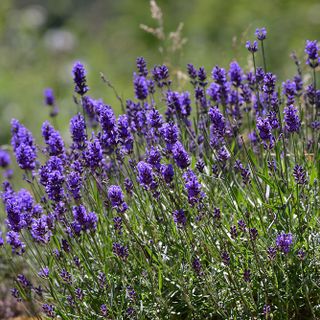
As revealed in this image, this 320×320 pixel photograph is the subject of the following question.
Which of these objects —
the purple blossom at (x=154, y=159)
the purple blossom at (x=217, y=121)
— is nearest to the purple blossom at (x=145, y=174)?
the purple blossom at (x=154, y=159)

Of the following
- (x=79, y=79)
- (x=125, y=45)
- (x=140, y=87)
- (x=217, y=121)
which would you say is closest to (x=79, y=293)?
(x=217, y=121)

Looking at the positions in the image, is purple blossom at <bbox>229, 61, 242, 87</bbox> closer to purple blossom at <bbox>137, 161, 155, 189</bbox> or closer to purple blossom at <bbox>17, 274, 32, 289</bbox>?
purple blossom at <bbox>137, 161, 155, 189</bbox>

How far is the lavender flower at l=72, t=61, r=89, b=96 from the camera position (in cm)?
333

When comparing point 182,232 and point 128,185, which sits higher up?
point 128,185

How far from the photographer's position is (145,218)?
10.1 feet

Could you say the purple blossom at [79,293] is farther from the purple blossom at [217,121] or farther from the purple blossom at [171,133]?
the purple blossom at [217,121]

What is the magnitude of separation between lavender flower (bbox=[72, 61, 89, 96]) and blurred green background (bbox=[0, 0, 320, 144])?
642 cm

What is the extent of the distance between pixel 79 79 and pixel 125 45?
14.1m

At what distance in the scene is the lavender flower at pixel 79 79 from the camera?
3328 millimetres

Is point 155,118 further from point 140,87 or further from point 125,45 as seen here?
point 125,45

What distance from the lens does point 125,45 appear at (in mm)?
17188

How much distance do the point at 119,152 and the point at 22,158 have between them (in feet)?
1.70

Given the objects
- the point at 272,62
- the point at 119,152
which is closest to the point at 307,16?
the point at 272,62

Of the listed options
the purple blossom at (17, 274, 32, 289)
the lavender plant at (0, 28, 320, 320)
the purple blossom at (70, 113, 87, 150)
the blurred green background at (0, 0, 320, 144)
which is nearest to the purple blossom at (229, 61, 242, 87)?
the lavender plant at (0, 28, 320, 320)
